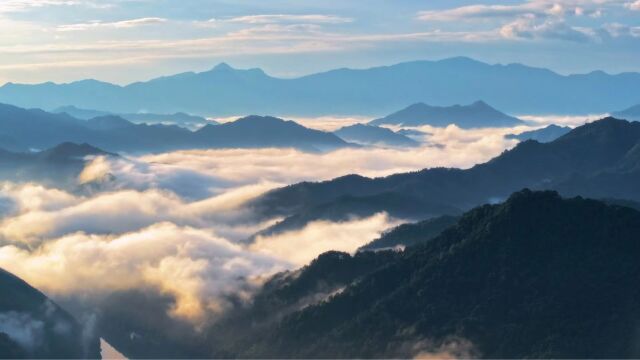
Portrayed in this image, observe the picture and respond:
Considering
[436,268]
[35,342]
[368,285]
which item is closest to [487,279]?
[436,268]

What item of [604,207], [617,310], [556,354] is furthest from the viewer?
[604,207]

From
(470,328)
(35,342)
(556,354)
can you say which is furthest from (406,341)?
(35,342)

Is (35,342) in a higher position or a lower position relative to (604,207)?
lower

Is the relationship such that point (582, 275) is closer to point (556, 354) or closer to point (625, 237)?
point (625, 237)

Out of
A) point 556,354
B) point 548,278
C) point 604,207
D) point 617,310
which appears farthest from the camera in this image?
point 604,207

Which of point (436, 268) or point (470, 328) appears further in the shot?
point (436, 268)

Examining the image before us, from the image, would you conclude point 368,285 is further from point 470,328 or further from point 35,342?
point 35,342

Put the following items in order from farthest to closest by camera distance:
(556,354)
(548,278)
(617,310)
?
(548,278)
(617,310)
(556,354)
